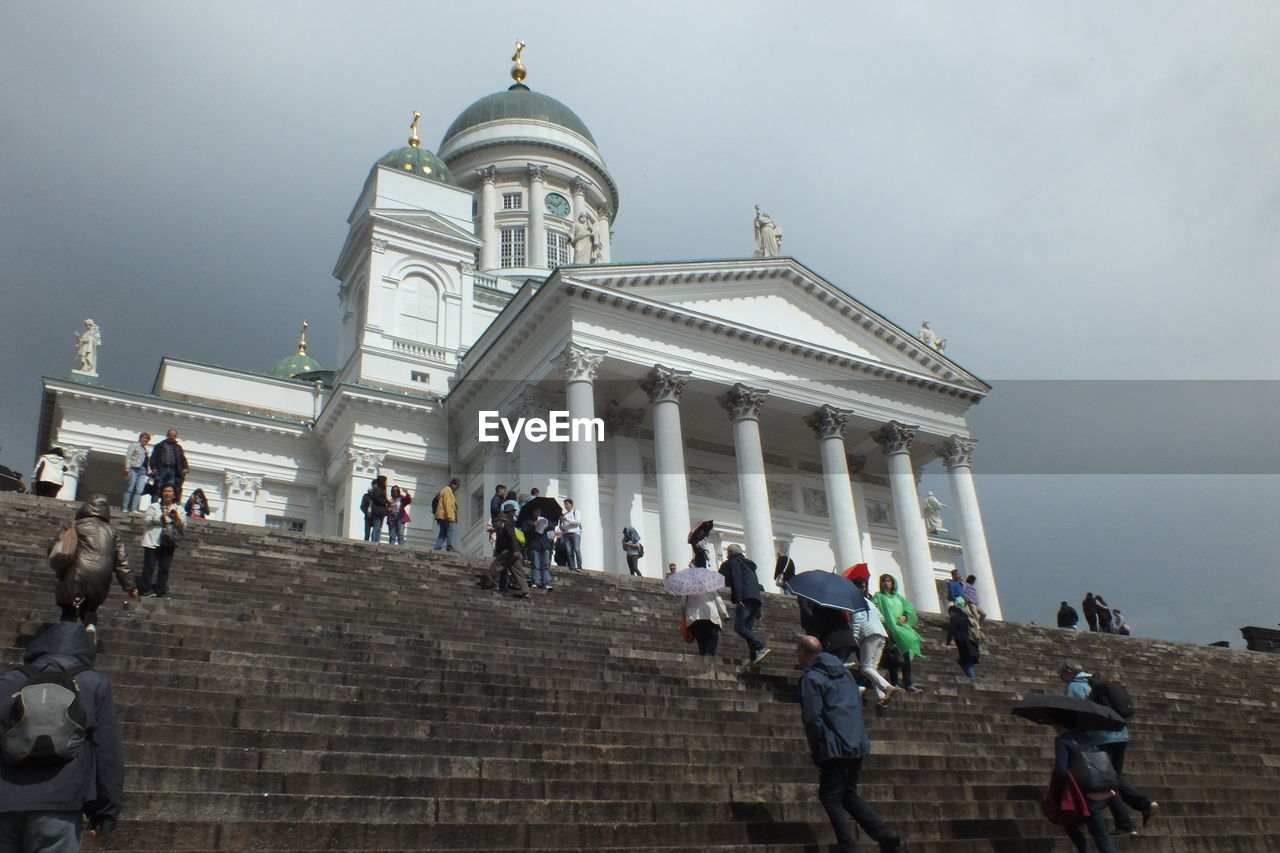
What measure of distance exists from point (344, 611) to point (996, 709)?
7.74 m

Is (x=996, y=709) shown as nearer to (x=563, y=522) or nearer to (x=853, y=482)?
(x=563, y=522)

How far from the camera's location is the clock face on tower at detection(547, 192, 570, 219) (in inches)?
1877

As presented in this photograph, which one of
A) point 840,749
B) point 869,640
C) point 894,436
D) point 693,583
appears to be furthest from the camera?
point 894,436

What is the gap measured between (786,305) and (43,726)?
26814 mm

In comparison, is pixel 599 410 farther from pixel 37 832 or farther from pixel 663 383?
pixel 37 832

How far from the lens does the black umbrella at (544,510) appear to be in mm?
14914

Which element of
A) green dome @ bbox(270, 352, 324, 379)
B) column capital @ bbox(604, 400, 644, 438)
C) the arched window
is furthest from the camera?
green dome @ bbox(270, 352, 324, 379)

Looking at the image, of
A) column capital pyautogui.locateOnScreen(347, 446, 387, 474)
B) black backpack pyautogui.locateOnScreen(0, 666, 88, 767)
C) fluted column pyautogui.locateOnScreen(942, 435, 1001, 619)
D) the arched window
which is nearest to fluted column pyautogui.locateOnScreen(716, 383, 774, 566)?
fluted column pyautogui.locateOnScreen(942, 435, 1001, 619)

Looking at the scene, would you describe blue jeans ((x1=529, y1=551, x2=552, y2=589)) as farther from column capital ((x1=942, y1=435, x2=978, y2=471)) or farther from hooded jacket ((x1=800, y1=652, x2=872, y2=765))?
column capital ((x1=942, y1=435, x2=978, y2=471))

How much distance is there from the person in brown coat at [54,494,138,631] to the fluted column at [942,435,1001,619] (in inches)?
941

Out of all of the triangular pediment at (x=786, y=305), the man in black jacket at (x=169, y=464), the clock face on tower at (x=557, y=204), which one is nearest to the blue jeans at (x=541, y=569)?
the man in black jacket at (x=169, y=464)

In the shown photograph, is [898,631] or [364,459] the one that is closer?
[898,631]

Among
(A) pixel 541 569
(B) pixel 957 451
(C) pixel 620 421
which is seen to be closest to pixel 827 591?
(A) pixel 541 569

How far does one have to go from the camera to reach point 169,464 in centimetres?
1641
